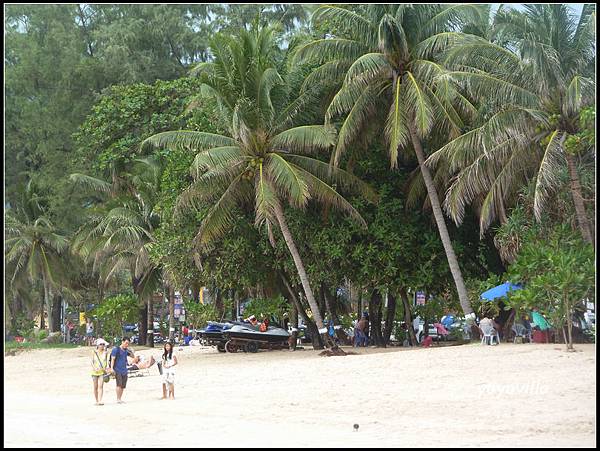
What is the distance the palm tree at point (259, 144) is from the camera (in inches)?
1075

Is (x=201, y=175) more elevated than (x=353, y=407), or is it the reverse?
(x=201, y=175)

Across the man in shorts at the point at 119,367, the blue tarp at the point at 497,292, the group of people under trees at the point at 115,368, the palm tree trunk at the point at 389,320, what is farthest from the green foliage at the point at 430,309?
the man in shorts at the point at 119,367

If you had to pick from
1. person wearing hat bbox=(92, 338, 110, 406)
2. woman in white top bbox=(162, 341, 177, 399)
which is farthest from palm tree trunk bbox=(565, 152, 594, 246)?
person wearing hat bbox=(92, 338, 110, 406)

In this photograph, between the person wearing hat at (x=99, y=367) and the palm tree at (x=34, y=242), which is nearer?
the person wearing hat at (x=99, y=367)

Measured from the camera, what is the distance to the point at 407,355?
24062 mm

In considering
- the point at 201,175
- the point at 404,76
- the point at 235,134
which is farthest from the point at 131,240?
the point at 404,76

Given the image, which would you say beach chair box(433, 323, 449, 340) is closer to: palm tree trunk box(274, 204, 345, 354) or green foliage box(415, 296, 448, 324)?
green foliage box(415, 296, 448, 324)

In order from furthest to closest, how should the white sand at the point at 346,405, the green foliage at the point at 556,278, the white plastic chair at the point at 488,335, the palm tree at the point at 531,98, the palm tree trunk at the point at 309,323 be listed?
the palm tree trunk at the point at 309,323
the white plastic chair at the point at 488,335
the palm tree at the point at 531,98
the green foliage at the point at 556,278
the white sand at the point at 346,405

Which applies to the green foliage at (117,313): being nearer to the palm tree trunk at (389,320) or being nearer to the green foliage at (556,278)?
the palm tree trunk at (389,320)

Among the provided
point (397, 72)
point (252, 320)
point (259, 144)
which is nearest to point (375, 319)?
point (252, 320)

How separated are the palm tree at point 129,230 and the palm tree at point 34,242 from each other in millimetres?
3026

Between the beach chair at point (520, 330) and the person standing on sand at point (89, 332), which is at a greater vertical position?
the person standing on sand at point (89, 332)

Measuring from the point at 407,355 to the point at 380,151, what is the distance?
8.42 meters

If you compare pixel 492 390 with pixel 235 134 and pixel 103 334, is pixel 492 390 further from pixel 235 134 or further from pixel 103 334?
pixel 103 334
